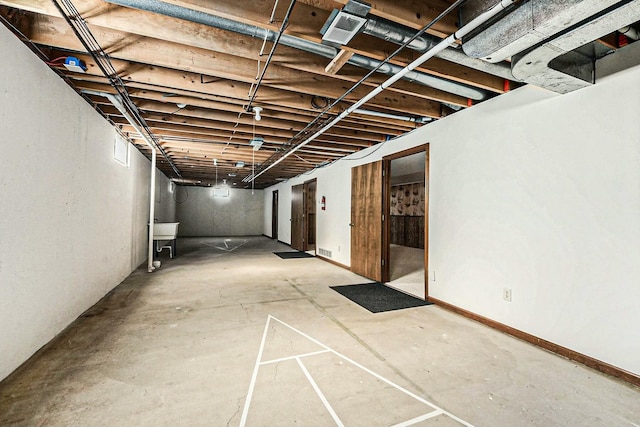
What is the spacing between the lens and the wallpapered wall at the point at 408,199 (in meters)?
9.09

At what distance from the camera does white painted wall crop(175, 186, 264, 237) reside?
12359 millimetres

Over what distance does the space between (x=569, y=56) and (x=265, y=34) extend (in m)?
2.26

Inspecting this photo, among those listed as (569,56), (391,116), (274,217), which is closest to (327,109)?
(391,116)

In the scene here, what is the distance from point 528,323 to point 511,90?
2.29 m

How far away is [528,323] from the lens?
8.55 feet

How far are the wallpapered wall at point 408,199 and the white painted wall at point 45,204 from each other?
8.10 meters

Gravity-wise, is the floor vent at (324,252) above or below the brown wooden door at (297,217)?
below

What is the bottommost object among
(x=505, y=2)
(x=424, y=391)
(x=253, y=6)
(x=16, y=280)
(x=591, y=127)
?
(x=424, y=391)

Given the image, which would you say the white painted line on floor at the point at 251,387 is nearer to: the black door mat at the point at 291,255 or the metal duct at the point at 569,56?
the metal duct at the point at 569,56

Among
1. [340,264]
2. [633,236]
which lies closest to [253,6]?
[633,236]

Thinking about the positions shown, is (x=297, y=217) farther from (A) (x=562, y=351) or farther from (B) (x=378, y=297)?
(A) (x=562, y=351)

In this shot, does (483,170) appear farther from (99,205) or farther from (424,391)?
(99,205)

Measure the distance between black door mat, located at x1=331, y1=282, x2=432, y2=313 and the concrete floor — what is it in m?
0.25

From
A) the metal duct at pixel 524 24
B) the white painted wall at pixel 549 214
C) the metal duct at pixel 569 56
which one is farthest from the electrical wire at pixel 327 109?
the white painted wall at pixel 549 214
